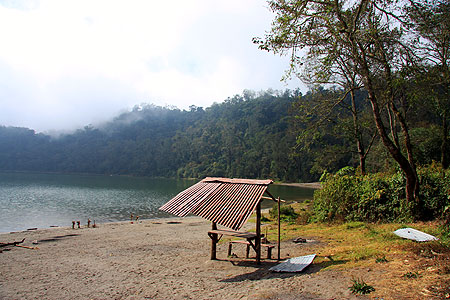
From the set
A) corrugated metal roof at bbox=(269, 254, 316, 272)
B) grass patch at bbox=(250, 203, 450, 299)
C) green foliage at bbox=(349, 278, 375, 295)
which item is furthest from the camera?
corrugated metal roof at bbox=(269, 254, 316, 272)

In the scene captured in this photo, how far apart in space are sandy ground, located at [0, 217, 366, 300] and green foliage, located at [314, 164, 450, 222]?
4.37m

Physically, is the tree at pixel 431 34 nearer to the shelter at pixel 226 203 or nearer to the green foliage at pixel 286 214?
the shelter at pixel 226 203

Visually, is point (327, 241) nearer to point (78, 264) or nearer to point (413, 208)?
point (413, 208)

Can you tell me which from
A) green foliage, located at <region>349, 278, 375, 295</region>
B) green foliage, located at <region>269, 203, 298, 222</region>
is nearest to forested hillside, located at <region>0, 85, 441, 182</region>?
green foliage, located at <region>269, 203, 298, 222</region>

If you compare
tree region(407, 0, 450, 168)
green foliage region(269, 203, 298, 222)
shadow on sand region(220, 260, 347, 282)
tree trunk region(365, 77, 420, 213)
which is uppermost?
tree region(407, 0, 450, 168)

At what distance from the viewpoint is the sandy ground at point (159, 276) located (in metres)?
6.67

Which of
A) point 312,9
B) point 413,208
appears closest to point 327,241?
point 413,208

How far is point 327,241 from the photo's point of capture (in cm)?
1166

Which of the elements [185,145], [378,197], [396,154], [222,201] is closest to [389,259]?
[222,201]

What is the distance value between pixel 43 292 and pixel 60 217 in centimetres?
2628

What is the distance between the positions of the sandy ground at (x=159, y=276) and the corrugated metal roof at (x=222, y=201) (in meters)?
1.52

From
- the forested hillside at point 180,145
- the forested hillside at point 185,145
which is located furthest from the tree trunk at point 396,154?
the forested hillside at point 180,145

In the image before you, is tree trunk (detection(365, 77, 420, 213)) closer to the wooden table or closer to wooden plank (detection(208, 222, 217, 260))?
the wooden table

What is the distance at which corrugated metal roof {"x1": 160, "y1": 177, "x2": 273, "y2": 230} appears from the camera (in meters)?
8.21
